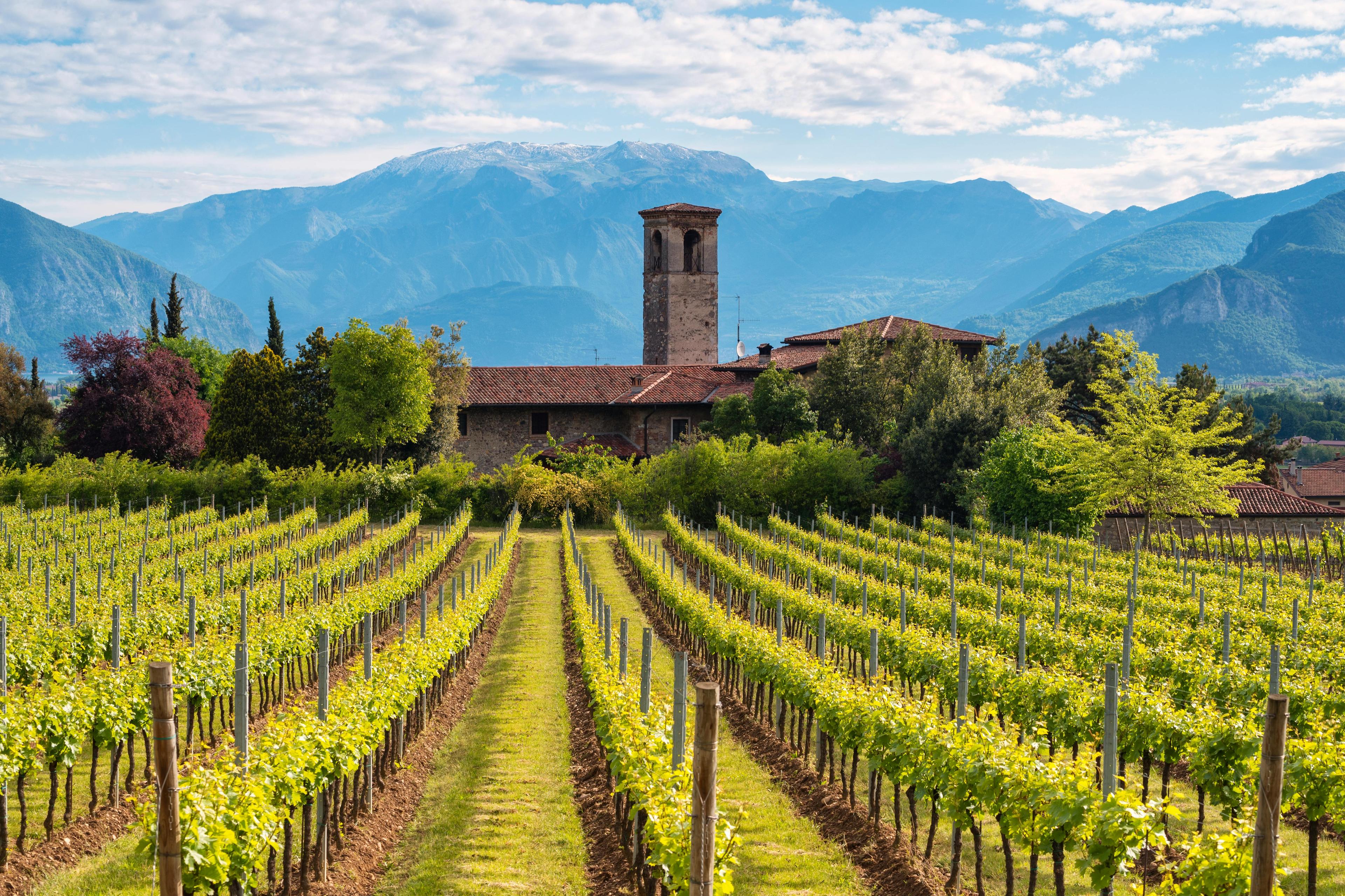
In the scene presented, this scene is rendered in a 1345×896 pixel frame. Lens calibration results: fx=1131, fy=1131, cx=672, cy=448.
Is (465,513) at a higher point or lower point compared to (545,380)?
lower

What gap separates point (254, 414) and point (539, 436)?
11492 millimetres

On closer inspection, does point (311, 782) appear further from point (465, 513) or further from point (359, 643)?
point (465, 513)

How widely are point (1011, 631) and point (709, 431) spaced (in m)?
29.0

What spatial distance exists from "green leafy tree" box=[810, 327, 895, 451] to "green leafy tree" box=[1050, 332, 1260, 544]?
37.8 ft

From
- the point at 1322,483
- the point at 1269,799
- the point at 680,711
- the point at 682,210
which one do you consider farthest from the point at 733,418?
the point at 1322,483

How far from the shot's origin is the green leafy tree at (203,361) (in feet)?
178

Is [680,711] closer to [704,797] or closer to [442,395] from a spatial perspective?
[704,797]

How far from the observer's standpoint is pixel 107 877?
8734 mm

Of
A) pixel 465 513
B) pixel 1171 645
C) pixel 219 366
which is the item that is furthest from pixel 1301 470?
pixel 1171 645

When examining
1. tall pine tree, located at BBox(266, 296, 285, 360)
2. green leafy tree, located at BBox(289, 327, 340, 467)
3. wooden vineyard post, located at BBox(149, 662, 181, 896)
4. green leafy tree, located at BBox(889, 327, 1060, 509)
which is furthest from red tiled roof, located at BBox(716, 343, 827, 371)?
wooden vineyard post, located at BBox(149, 662, 181, 896)

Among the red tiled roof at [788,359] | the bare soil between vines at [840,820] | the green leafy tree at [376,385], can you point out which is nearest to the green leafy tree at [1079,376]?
the red tiled roof at [788,359]

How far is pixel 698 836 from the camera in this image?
499 cm

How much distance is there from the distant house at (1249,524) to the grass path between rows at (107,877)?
2605 centimetres

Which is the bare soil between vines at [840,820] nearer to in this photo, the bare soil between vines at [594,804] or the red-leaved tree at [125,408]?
the bare soil between vines at [594,804]
